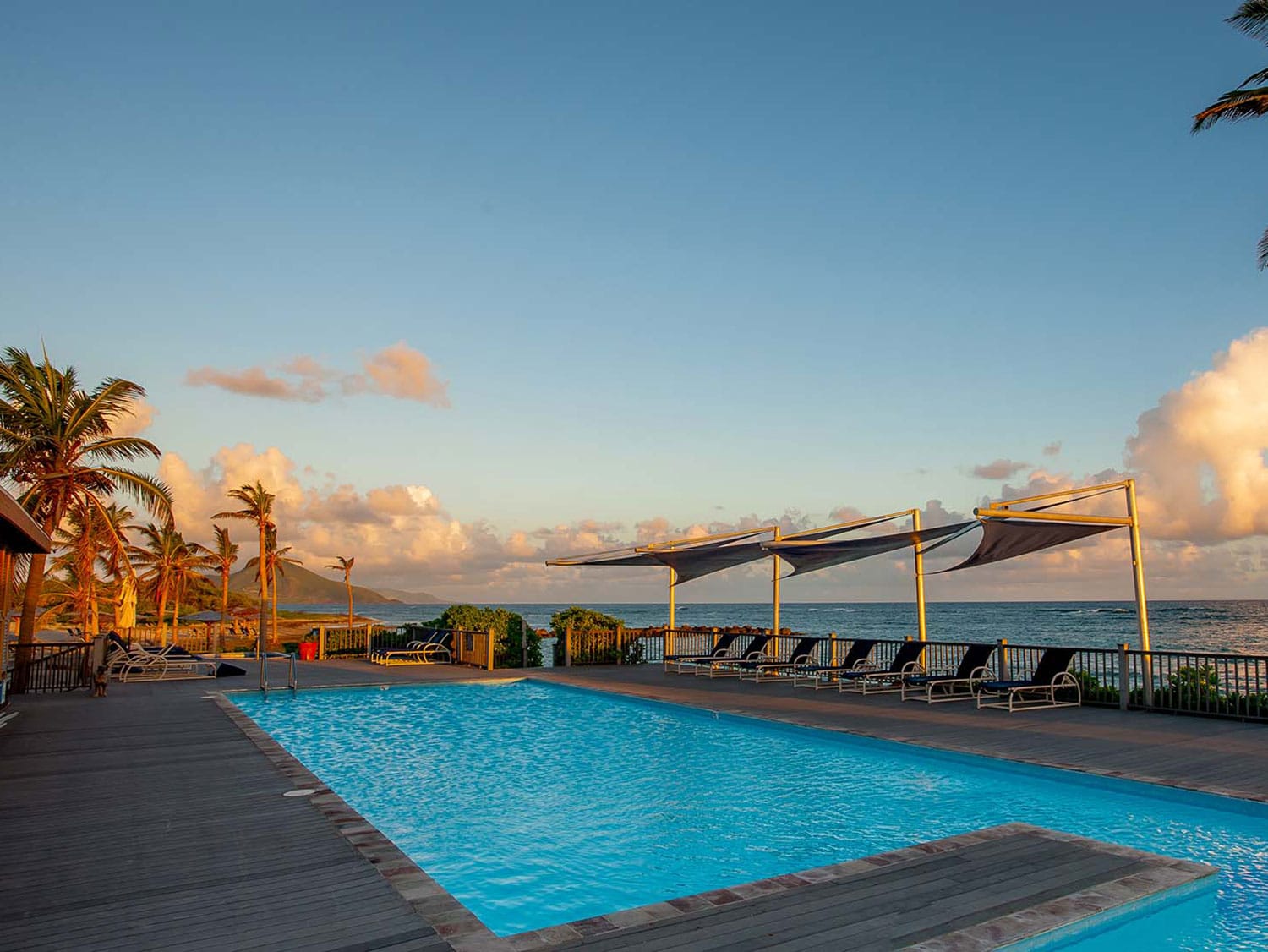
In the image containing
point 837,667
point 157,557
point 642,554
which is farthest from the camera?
point 157,557

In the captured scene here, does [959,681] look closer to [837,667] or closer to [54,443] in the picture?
[837,667]

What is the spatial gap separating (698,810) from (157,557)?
47052 mm

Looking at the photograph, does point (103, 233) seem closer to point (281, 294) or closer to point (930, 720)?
point (281, 294)

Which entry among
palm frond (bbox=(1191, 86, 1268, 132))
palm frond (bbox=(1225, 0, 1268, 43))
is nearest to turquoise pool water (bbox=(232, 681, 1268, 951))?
palm frond (bbox=(1191, 86, 1268, 132))

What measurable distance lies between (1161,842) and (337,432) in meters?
20.4

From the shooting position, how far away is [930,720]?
33.2ft

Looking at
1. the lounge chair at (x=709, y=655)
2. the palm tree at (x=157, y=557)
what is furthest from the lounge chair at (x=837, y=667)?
the palm tree at (x=157, y=557)

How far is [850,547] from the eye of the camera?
46.8ft

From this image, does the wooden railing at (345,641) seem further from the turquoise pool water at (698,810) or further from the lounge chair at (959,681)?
the lounge chair at (959,681)

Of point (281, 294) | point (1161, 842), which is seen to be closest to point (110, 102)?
point (281, 294)

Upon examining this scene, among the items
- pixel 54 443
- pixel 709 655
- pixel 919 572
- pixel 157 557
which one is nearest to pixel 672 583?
pixel 709 655

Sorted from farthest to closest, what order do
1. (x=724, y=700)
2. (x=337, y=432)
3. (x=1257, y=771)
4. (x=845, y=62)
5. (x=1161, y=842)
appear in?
(x=337, y=432) → (x=845, y=62) → (x=724, y=700) → (x=1257, y=771) → (x=1161, y=842)

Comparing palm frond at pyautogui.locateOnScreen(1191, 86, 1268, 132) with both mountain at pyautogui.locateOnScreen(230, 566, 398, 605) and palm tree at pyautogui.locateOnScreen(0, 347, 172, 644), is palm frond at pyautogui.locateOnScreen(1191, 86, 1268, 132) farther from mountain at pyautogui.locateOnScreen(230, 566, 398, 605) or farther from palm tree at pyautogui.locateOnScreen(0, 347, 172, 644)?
mountain at pyautogui.locateOnScreen(230, 566, 398, 605)

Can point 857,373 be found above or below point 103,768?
above
